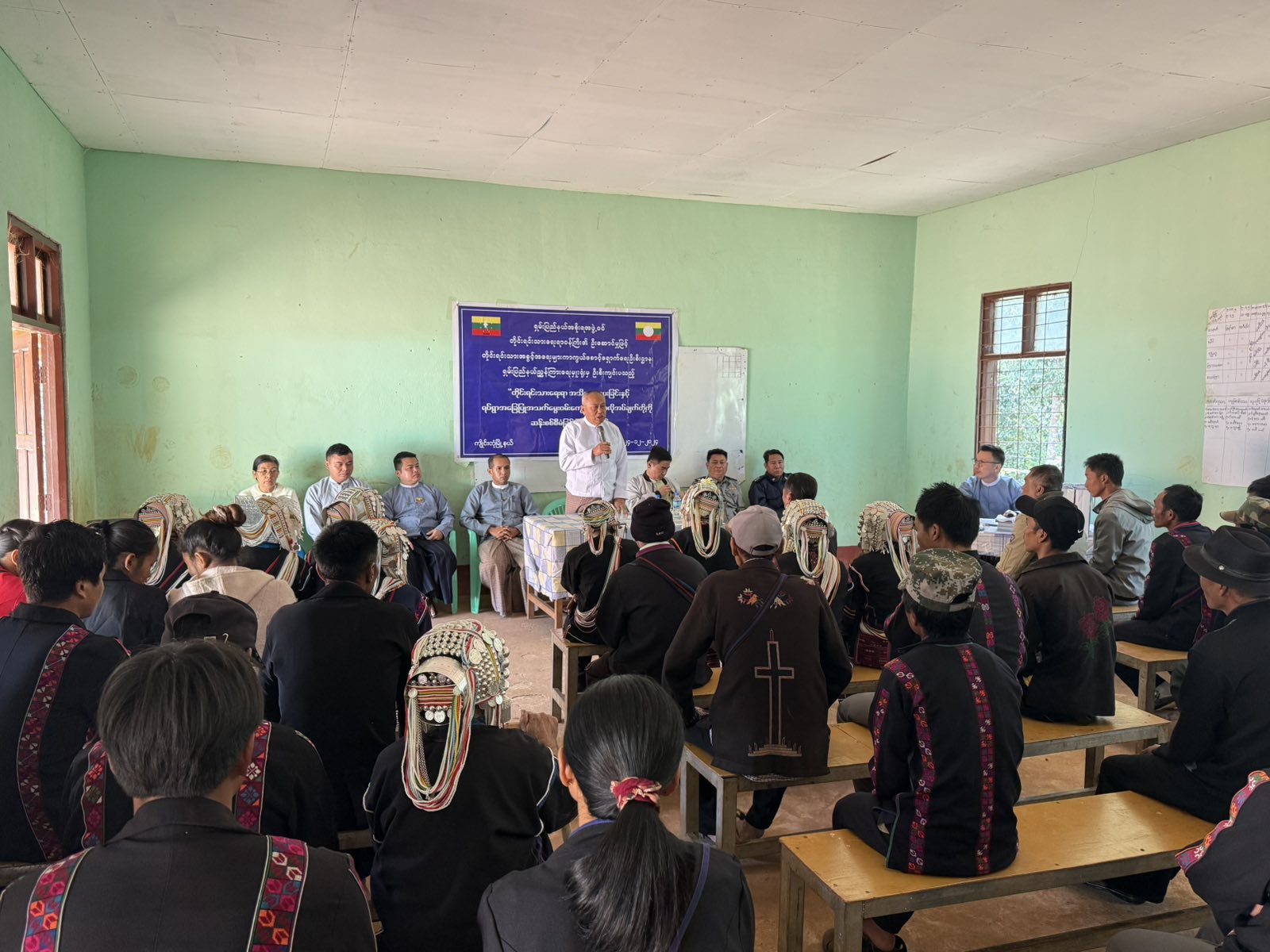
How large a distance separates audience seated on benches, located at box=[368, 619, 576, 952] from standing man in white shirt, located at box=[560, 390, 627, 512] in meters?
4.73

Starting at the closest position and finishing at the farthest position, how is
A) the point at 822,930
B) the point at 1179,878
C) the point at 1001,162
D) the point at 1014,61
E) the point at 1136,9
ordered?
the point at 822,930
the point at 1179,878
the point at 1136,9
the point at 1014,61
the point at 1001,162

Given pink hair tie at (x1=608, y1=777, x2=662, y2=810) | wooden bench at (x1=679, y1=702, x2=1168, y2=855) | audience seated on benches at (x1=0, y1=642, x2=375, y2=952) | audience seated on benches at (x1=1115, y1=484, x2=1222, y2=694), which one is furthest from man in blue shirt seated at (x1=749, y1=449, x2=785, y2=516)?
audience seated on benches at (x1=0, y1=642, x2=375, y2=952)

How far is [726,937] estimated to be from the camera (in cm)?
120

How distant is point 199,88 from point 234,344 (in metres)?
2.02

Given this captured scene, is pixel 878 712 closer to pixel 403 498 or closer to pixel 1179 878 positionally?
pixel 1179 878

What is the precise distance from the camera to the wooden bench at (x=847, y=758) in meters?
2.64

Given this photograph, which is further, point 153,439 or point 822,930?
point 153,439

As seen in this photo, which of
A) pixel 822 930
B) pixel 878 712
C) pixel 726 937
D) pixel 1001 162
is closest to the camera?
pixel 726 937

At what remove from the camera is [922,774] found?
2045 mm

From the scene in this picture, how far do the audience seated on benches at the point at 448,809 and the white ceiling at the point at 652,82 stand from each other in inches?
117

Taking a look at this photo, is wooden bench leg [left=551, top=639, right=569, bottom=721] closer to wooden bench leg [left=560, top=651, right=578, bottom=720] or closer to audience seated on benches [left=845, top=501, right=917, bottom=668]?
wooden bench leg [left=560, top=651, right=578, bottom=720]

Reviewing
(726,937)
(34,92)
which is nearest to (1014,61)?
(726,937)

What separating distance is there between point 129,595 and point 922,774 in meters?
2.31

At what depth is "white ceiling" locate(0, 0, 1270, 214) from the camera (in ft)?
12.1
